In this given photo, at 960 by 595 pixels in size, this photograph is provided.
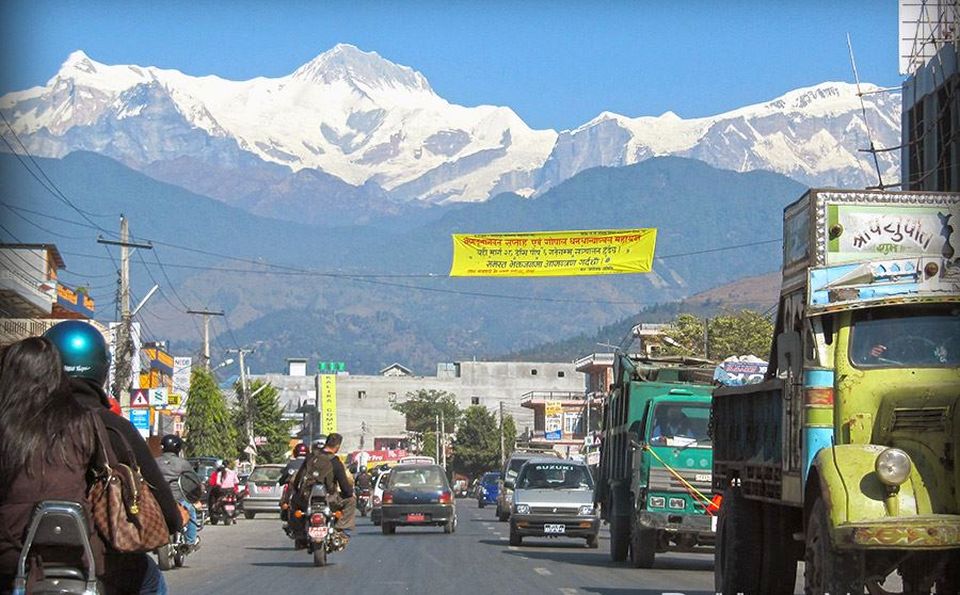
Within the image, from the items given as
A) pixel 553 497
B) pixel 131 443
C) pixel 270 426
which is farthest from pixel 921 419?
pixel 270 426

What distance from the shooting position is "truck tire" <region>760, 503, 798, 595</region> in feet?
48.6

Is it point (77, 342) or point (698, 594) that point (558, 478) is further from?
point (77, 342)

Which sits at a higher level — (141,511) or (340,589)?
(141,511)

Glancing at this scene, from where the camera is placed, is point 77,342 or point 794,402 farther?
point 794,402

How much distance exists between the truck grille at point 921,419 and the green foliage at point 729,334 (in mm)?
72067

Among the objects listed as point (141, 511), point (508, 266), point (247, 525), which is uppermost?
point (508, 266)

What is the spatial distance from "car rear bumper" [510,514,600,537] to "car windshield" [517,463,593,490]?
94 centimetres

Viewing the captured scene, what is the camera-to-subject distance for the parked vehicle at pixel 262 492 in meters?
48.0

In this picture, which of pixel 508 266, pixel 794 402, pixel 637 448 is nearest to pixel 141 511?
pixel 794 402

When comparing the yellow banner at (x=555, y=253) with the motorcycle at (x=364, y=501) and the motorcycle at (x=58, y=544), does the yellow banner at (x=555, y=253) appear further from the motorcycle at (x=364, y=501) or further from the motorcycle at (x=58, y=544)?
the motorcycle at (x=58, y=544)

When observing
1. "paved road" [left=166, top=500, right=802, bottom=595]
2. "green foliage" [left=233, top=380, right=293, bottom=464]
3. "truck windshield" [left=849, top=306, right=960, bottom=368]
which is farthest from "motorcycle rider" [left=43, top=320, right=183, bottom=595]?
"green foliage" [left=233, top=380, right=293, bottom=464]

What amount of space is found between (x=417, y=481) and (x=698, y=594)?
734 inches

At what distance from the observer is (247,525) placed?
44594mm

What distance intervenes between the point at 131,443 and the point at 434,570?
51.4ft
